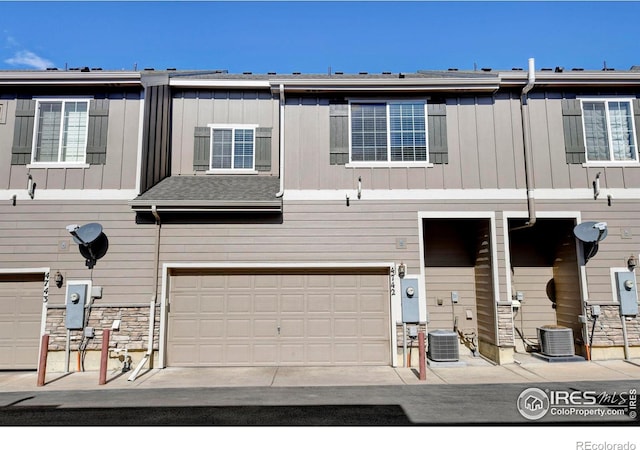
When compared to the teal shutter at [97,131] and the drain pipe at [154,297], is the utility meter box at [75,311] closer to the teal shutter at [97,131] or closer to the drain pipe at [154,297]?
the drain pipe at [154,297]

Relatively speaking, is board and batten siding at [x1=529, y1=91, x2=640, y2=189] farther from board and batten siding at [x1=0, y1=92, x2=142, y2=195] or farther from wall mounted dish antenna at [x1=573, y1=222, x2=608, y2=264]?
board and batten siding at [x1=0, y1=92, x2=142, y2=195]

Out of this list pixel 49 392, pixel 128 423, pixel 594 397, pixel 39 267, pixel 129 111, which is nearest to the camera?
pixel 128 423

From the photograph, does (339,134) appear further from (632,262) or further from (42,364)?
(42,364)

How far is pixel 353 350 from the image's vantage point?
873cm

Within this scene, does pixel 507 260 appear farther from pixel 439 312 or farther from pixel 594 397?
pixel 594 397

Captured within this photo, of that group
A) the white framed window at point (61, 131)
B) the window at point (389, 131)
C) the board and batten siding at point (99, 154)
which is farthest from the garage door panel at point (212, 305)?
the window at point (389, 131)

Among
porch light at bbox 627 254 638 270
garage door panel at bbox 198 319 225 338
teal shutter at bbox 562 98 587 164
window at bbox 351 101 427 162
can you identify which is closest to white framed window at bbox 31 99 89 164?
garage door panel at bbox 198 319 225 338

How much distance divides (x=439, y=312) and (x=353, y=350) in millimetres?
2398

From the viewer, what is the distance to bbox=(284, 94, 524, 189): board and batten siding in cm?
909

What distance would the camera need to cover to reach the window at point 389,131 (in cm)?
924

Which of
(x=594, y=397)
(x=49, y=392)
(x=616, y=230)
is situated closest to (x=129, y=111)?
(x=49, y=392)

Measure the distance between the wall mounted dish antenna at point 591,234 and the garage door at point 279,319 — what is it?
415cm

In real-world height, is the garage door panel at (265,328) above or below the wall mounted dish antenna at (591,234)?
below

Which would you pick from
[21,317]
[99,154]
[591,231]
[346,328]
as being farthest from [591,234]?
[21,317]
